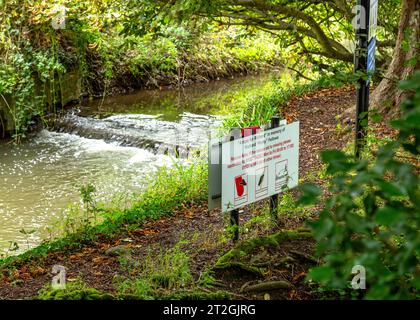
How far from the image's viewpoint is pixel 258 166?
5113 millimetres

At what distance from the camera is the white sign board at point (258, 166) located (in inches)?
193

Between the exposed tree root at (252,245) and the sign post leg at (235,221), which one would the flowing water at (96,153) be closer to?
the sign post leg at (235,221)

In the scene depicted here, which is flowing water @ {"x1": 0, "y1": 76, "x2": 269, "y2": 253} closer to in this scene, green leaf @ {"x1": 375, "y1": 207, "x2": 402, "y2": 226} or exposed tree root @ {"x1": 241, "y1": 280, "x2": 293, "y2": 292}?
exposed tree root @ {"x1": 241, "y1": 280, "x2": 293, "y2": 292}

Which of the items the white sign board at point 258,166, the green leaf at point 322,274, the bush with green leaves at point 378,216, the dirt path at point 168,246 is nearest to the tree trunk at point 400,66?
the dirt path at point 168,246

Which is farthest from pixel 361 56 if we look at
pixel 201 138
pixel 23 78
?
pixel 23 78

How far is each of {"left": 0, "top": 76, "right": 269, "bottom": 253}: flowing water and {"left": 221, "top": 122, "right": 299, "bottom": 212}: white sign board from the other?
3.10 meters

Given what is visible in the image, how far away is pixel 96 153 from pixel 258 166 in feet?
24.4

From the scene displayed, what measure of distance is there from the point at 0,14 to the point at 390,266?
11.1 meters

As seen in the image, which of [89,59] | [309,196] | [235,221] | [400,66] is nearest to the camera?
[309,196]

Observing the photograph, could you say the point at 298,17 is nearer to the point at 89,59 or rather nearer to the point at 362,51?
the point at 362,51

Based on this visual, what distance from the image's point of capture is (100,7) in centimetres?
1155

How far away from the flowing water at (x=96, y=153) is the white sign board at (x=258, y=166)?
3104mm

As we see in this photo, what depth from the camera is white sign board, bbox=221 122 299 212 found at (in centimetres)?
489

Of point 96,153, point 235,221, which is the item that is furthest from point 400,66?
point 96,153
